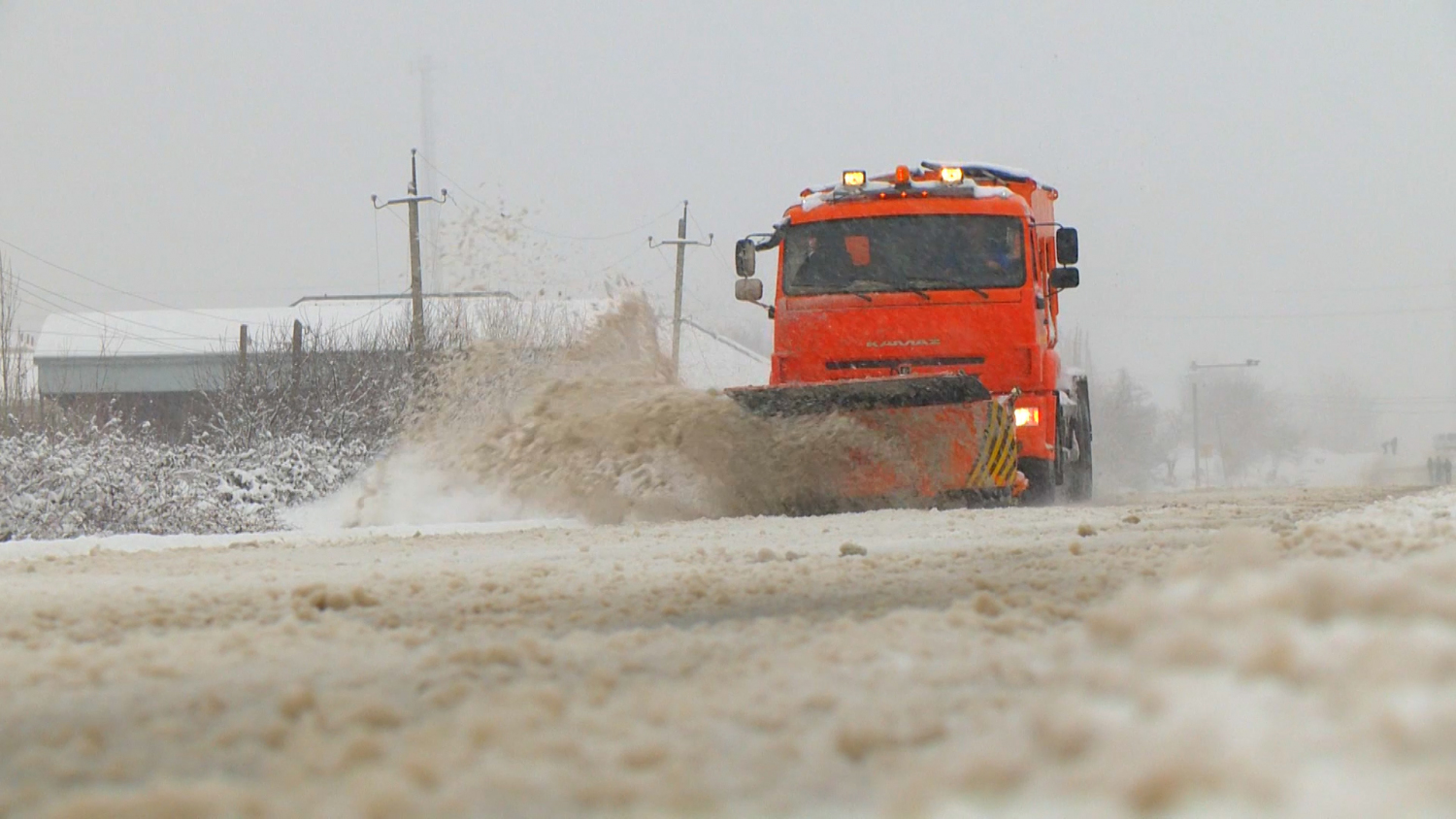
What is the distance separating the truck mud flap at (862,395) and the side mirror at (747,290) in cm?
140

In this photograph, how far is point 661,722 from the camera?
2432 millimetres

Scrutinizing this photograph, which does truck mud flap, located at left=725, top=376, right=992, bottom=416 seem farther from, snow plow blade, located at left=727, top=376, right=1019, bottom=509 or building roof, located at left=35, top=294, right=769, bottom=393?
building roof, located at left=35, top=294, right=769, bottom=393

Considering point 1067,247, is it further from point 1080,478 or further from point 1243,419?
point 1243,419

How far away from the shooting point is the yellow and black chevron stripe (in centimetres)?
1039

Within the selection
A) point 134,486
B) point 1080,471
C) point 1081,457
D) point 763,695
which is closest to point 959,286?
point 1081,457

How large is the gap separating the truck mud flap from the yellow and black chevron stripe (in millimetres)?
199

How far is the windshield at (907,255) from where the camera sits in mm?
11211

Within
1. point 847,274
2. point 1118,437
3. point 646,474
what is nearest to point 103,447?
point 646,474

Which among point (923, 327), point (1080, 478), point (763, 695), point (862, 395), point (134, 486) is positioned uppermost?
point (923, 327)

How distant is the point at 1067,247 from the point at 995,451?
6.87ft

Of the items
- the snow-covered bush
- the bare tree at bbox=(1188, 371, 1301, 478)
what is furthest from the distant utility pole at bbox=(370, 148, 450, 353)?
the bare tree at bbox=(1188, 371, 1301, 478)

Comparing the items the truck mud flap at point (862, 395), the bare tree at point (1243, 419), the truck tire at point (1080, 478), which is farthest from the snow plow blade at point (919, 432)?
the bare tree at point (1243, 419)

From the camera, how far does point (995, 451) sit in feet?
34.4

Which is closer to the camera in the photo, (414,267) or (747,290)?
(747,290)
